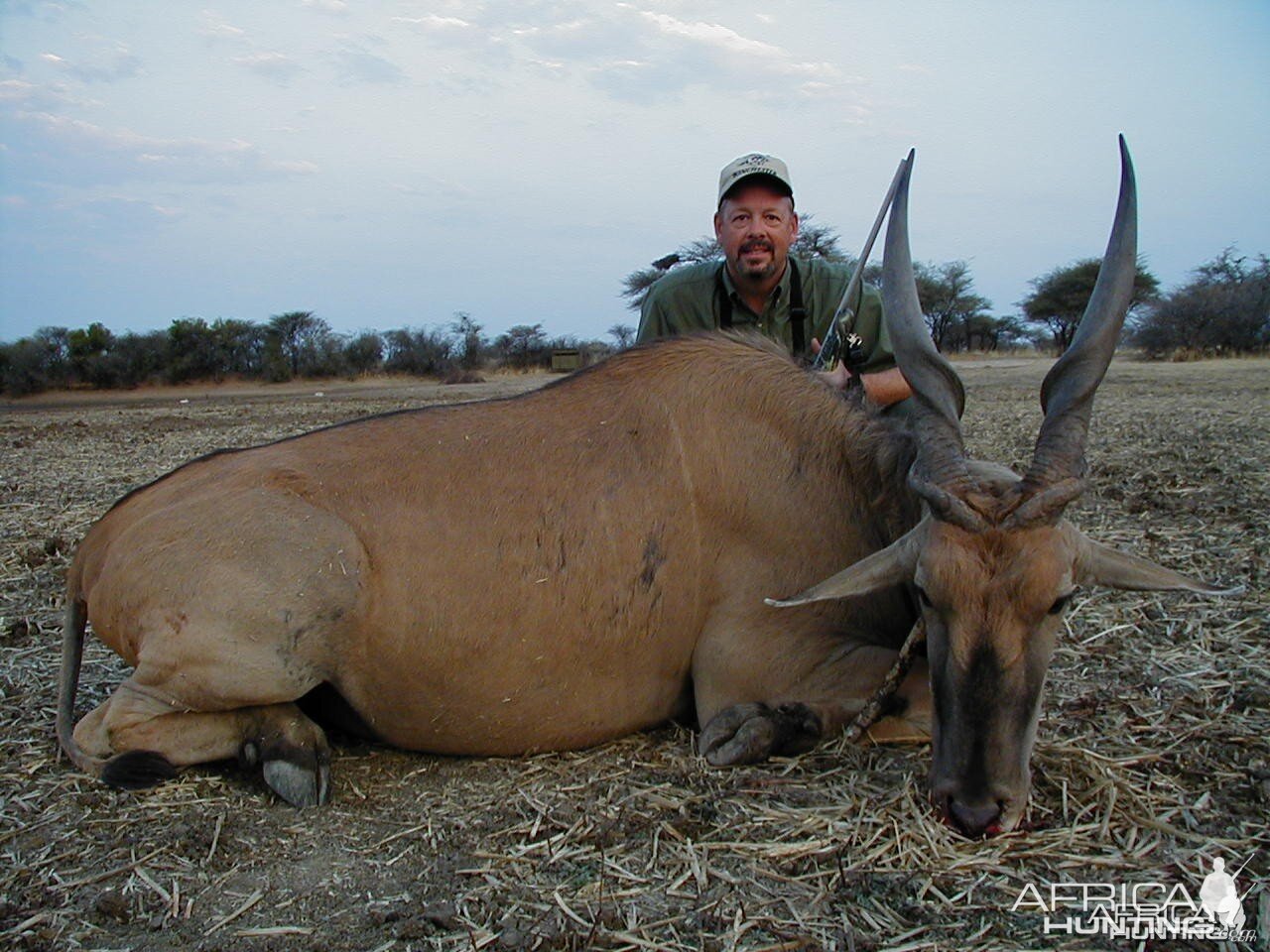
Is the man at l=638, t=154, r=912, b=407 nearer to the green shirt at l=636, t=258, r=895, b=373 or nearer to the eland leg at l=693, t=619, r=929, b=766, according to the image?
the green shirt at l=636, t=258, r=895, b=373

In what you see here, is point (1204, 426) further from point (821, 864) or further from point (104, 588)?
point (104, 588)

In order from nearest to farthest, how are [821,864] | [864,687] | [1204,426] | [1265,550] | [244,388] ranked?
[821,864] < [864,687] < [1265,550] < [1204,426] < [244,388]

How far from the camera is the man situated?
586 cm

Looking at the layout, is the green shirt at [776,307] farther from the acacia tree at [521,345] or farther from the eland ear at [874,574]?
the acacia tree at [521,345]

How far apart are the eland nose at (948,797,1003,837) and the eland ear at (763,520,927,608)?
27.4 inches

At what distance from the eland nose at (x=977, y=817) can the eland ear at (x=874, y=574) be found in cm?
70

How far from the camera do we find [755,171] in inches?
229

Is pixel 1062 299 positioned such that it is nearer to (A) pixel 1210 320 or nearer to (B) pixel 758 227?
(A) pixel 1210 320

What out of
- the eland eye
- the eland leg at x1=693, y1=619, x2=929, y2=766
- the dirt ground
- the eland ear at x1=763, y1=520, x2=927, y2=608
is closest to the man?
the dirt ground

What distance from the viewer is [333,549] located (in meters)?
3.57

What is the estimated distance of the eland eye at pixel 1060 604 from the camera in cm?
280

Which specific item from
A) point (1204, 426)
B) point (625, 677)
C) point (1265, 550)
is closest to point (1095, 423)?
point (1204, 426)

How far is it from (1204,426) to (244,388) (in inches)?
1230

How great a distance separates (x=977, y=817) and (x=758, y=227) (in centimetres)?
396
